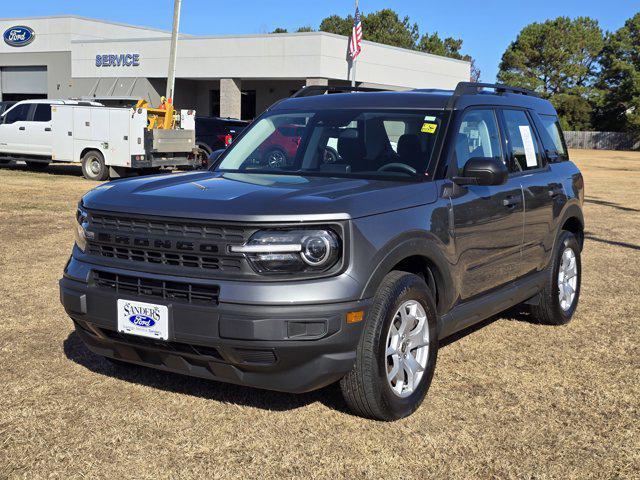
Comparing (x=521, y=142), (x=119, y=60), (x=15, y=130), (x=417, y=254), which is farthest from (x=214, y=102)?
(x=417, y=254)

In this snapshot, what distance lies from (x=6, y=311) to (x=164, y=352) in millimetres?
3096

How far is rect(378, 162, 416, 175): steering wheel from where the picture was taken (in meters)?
4.88

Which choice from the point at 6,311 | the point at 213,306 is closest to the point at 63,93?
the point at 6,311

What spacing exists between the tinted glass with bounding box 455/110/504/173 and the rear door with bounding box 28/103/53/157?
Answer: 59.7 feet

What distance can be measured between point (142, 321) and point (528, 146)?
3.54 meters

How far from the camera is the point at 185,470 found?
3.69 metres

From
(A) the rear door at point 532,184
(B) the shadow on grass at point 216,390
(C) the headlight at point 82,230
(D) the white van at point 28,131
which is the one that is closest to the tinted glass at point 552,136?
(A) the rear door at point 532,184

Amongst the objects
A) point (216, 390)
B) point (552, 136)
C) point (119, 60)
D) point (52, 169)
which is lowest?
point (52, 169)

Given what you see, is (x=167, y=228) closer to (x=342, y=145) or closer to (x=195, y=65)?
(x=342, y=145)

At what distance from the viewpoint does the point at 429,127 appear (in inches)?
199

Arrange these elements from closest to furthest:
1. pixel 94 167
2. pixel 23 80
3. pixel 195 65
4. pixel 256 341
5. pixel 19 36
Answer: pixel 256 341
pixel 94 167
pixel 195 65
pixel 19 36
pixel 23 80

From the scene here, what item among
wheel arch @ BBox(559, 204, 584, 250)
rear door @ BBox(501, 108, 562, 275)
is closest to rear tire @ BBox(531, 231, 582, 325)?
wheel arch @ BBox(559, 204, 584, 250)

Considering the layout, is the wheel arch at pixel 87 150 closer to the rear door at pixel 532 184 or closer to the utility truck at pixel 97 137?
the utility truck at pixel 97 137

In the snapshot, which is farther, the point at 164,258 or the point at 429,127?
the point at 429,127
